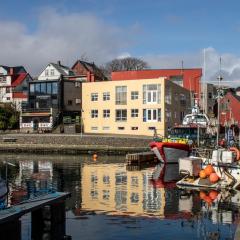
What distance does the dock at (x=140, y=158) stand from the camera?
46250mm

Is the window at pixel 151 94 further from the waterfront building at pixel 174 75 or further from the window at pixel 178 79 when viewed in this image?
the window at pixel 178 79

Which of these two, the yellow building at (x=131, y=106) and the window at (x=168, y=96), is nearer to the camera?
the yellow building at (x=131, y=106)

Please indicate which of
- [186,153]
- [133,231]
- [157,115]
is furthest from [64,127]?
[133,231]

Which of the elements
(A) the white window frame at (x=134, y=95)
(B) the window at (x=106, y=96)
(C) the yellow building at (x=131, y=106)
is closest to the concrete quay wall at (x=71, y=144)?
(C) the yellow building at (x=131, y=106)

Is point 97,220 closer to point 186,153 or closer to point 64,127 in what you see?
point 186,153

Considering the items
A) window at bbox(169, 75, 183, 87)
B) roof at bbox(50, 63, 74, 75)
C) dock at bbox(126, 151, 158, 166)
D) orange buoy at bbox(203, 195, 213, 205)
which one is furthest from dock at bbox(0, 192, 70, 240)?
roof at bbox(50, 63, 74, 75)

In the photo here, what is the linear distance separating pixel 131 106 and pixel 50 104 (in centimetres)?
1641

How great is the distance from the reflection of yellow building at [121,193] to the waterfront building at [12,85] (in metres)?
59.1

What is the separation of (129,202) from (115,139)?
118ft

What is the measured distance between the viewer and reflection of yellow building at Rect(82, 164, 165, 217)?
23.7 meters

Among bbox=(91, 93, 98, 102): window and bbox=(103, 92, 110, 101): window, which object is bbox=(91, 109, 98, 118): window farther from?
bbox=(103, 92, 110, 101): window

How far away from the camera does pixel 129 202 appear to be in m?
25.5

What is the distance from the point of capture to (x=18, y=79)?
10300 centimetres

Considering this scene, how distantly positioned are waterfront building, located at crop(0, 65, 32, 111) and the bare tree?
2457cm
